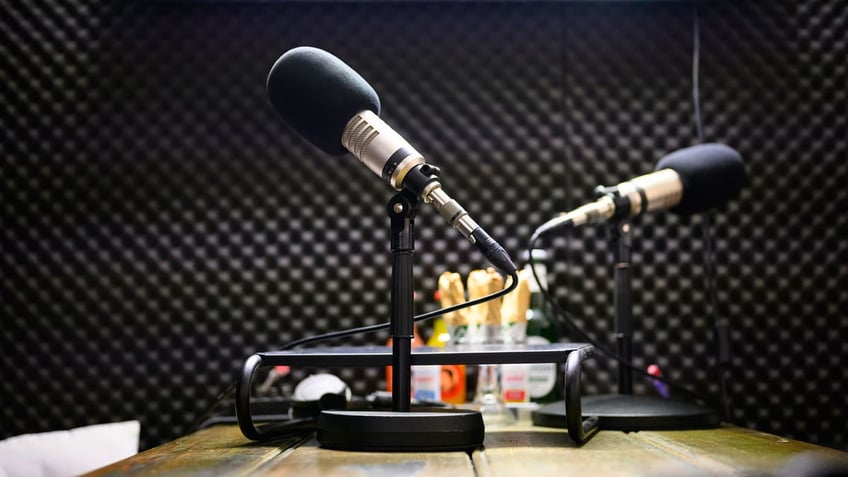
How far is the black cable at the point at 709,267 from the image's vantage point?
1574 mm

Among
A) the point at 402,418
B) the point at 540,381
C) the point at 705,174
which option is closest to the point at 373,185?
the point at 540,381

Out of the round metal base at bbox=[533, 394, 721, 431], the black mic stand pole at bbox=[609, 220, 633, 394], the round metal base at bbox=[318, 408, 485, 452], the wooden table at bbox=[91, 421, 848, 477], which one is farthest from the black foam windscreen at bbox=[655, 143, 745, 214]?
the round metal base at bbox=[318, 408, 485, 452]

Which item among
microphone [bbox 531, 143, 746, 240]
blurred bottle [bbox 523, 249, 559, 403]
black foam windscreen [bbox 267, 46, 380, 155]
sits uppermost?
black foam windscreen [bbox 267, 46, 380, 155]

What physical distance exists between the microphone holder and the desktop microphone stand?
0.29m

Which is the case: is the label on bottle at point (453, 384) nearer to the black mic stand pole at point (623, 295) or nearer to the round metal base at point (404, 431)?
the black mic stand pole at point (623, 295)

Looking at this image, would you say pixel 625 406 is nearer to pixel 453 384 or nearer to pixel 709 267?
pixel 453 384

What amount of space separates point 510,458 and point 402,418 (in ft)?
0.41

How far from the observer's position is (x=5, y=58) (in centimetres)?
172

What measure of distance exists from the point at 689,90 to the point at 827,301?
557 mm

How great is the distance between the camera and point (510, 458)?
0.82 metres

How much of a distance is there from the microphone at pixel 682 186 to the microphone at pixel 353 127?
44cm

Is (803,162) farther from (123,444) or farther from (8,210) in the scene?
(8,210)

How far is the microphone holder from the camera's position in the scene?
112 cm

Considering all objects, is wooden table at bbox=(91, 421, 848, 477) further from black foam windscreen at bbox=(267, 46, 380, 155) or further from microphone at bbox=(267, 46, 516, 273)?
black foam windscreen at bbox=(267, 46, 380, 155)
